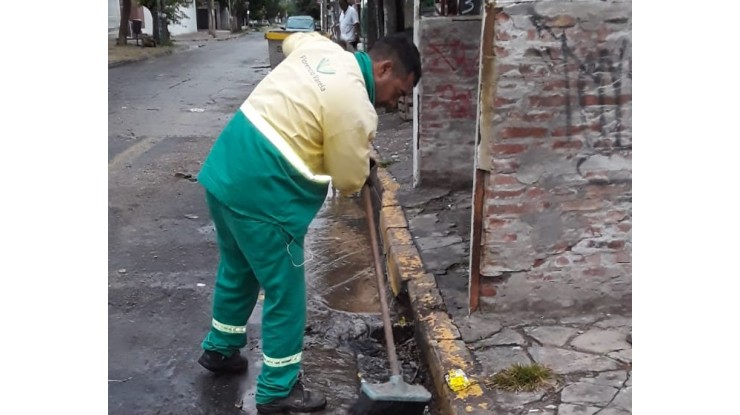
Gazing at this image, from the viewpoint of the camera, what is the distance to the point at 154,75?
17906mm

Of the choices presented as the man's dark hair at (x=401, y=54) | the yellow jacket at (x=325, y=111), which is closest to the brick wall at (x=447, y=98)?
the man's dark hair at (x=401, y=54)

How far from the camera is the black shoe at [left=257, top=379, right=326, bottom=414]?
321 cm

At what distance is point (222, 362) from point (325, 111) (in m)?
1.46

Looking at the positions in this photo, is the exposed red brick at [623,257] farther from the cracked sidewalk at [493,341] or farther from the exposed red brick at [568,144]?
the exposed red brick at [568,144]

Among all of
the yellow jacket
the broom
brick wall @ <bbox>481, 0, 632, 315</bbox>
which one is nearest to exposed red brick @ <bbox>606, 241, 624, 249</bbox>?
brick wall @ <bbox>481, 0, 632, 315</bbox>

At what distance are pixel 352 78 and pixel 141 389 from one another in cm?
181

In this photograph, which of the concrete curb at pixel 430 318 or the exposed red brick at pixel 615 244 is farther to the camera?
the exposed red brick at pixel 615 244

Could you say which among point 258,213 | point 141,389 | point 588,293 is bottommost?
point 141,389

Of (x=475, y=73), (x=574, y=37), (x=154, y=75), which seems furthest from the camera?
(x=154, y=75)

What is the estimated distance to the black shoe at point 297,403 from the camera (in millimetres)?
3213

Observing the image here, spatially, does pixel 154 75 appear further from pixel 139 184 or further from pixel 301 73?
pixel 301 73

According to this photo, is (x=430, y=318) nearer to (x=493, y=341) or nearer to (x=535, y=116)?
(x=493, y=341)

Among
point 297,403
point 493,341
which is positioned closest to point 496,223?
point 493,341

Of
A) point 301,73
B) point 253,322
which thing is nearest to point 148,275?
point 253,322
